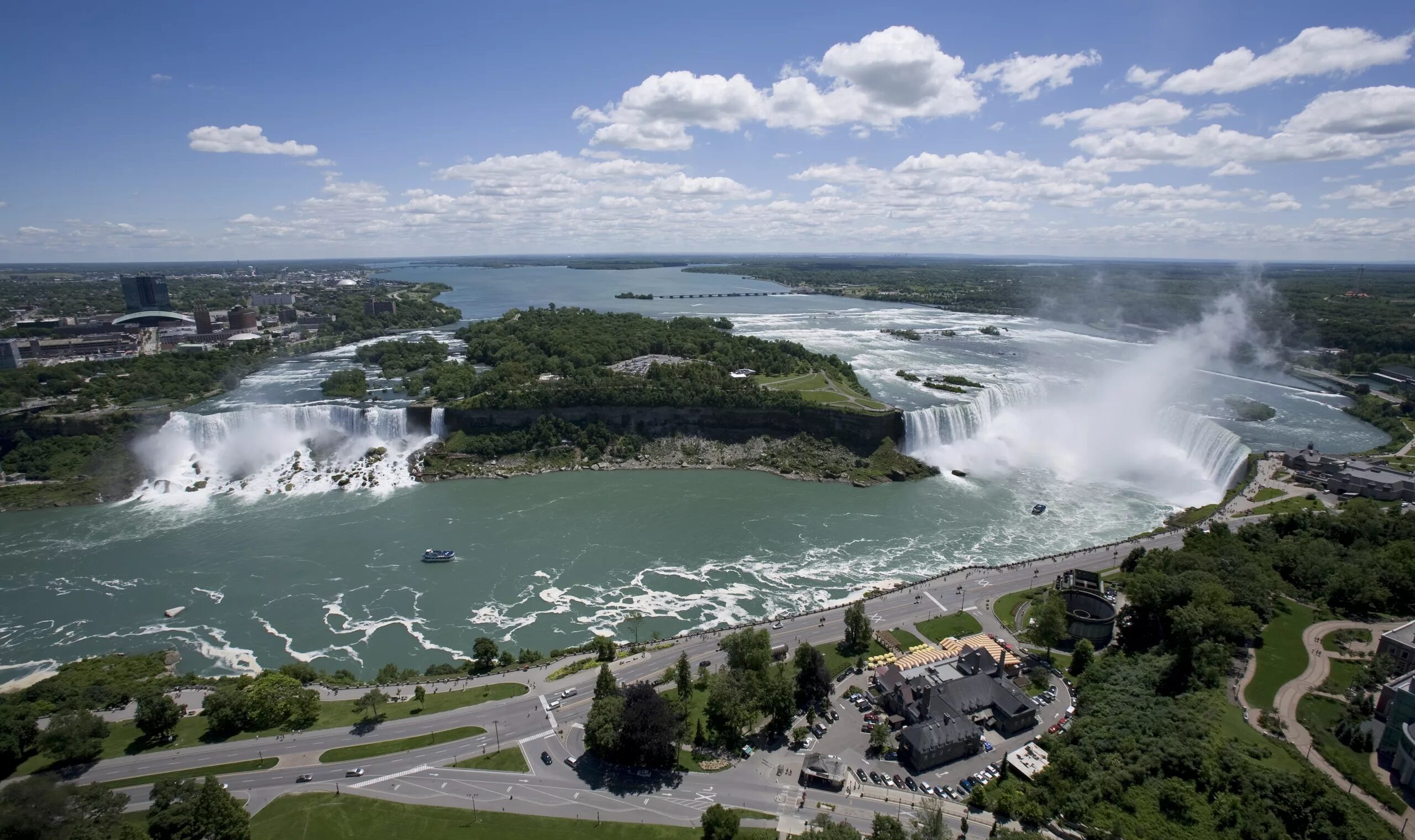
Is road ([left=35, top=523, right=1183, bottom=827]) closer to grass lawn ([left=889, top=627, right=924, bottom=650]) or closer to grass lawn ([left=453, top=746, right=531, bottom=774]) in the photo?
grass lawn ([left=453, top=746, right=531, bottom=774])

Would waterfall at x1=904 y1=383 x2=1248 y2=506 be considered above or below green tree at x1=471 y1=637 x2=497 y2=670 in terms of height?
above

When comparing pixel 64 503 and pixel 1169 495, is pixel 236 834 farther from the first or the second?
pixel 1169 495

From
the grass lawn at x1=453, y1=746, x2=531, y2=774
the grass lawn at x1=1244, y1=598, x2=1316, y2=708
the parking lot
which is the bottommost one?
the grass lawn at x1=453, y1=746, x2=531, y2=774

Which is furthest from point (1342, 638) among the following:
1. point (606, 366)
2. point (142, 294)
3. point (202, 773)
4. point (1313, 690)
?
point (142, 294)

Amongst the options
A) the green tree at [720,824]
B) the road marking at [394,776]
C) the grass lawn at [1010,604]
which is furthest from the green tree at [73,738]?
the grass lawn at [1010,604]

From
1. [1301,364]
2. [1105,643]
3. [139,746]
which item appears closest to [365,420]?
[139,746]

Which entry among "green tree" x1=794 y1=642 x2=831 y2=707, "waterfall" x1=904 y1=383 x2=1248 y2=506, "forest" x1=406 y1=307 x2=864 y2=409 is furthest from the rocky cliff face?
"green tree" x1=794 y1=642 x2=831 y2=707
